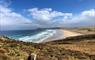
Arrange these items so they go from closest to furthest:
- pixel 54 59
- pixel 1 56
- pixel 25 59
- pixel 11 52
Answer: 1. pixel 1 56
2. pixel 25 59
3. pixel 11 52
4. pixel 54 59

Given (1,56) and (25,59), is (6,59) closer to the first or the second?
(1,56)

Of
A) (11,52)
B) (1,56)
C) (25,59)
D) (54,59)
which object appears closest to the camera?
(1,56)

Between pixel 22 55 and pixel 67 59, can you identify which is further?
pixel 67 59

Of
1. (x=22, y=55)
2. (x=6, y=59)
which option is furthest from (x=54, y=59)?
(x=6, y=59)

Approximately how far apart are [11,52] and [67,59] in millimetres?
4362

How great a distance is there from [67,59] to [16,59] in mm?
5099

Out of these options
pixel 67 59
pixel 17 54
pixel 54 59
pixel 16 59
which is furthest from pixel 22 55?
pixel 67 59

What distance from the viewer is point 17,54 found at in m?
15.8

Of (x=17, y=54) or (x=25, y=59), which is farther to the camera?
(x=17, y=54)

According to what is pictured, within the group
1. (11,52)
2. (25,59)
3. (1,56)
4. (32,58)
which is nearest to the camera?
(1,56)

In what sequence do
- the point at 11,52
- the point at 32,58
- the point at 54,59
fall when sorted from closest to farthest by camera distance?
the point at 32,58 < the point at 11,52 < the point at 54,59

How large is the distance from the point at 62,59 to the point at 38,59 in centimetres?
395

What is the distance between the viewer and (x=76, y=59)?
19109 mm

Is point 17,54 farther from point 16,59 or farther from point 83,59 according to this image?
point 83,59
